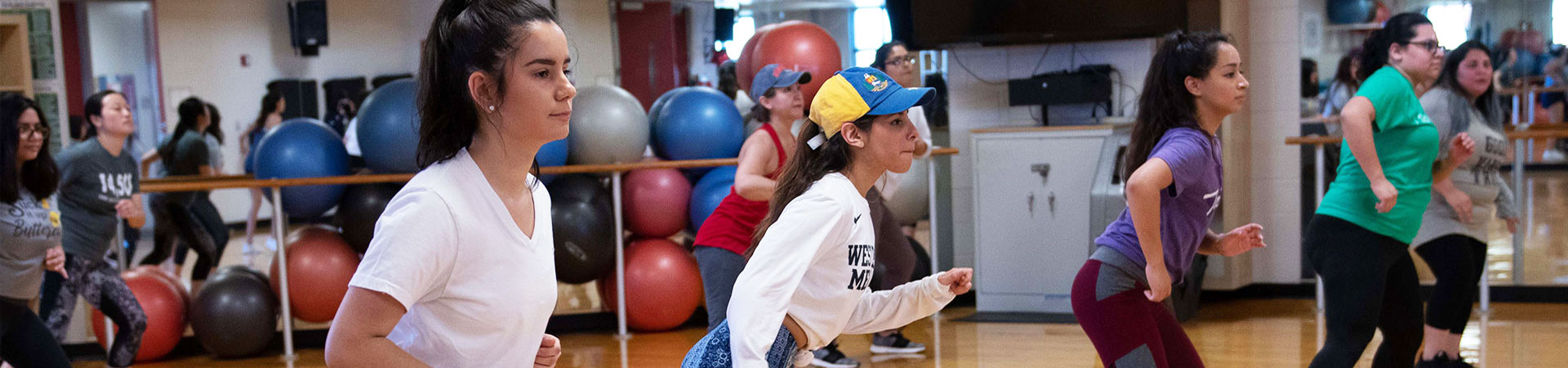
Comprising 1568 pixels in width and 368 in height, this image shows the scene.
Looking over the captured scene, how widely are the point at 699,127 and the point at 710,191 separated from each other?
1.01 ft

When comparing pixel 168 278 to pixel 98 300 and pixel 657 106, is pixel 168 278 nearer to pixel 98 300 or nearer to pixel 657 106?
pixel 98 300

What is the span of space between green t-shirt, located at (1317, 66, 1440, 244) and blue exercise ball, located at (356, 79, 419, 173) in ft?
12.1

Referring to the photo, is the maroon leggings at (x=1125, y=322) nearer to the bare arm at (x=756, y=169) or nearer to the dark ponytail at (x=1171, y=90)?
the dark ponytail at (x=1171, y=90)

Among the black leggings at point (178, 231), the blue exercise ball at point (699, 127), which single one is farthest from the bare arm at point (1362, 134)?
the black leggings at point (178, 231)

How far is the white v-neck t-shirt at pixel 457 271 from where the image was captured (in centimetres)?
143

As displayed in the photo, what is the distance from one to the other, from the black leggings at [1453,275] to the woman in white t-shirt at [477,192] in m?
3.16

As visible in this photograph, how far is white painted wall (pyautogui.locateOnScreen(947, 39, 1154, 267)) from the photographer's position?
237 inches

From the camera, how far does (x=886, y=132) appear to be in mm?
2299

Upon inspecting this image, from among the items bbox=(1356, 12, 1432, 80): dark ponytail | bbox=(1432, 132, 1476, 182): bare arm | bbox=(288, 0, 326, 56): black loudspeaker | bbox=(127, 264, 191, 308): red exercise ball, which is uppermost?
bbox=(288, 0, 326, 56): black loudspeaker

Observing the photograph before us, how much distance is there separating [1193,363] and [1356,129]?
1024 mm

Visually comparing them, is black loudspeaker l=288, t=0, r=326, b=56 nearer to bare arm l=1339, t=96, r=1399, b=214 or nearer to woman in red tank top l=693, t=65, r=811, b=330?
woman in red tank top l=693, t=65, r=811, b=330

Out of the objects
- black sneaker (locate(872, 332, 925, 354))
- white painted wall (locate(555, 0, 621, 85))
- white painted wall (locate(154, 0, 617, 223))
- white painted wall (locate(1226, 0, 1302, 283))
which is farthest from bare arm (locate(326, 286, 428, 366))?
white painted wall (locate(154, 0, 617, 223))

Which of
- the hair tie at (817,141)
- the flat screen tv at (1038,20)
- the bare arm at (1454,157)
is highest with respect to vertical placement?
the flat screen tv at (1038,20)

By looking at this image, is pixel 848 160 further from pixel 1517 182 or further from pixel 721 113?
pixel 1517 182
